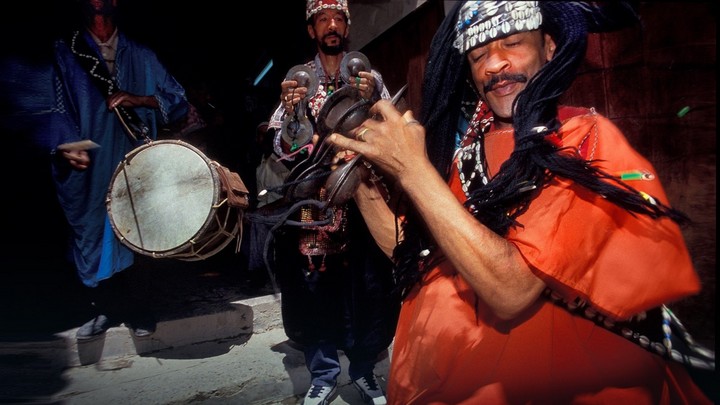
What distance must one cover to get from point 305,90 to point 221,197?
2.41 ft

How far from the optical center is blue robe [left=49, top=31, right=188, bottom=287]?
2.48 meters

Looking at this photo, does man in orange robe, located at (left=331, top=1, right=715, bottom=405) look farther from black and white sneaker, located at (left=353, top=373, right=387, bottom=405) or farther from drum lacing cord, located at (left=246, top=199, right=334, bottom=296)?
black and white sneaker, located at (left=353, top=373, right=387, bottom=405)

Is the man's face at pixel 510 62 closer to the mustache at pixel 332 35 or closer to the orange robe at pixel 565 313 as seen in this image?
the orange robe at pixel 565 313

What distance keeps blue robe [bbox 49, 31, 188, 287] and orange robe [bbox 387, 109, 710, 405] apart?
2.48 meters

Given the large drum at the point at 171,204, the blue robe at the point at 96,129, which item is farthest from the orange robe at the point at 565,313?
the blue robe at the point at 96,129

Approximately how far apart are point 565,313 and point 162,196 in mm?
1829

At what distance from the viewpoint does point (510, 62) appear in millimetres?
833

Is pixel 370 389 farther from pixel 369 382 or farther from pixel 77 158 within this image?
pixel 77 158

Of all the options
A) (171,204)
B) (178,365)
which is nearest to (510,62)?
(171,204)

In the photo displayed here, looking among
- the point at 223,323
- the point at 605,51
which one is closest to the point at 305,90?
the point at 605,51

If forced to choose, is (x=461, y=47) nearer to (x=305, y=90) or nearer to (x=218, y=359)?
(x=305, y=90)

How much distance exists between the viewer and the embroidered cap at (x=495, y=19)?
2.64 ft

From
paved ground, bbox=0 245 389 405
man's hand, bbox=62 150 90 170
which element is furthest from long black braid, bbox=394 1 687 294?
man's hand, bbox=62 150 90 170

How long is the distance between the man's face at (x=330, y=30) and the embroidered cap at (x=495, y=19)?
1.02 meters
